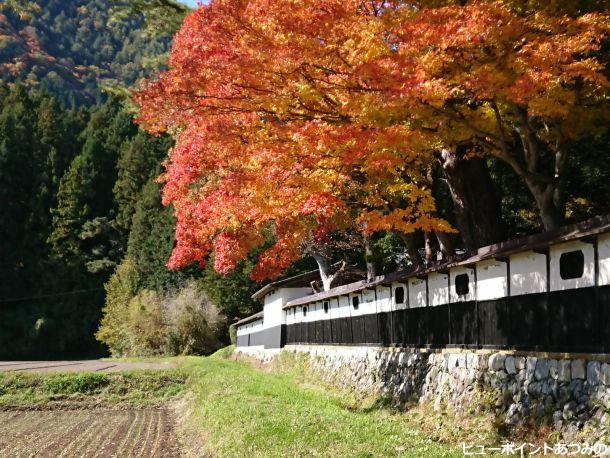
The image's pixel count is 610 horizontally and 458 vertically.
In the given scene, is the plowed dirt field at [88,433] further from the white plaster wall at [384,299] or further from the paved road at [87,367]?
the paved road at [87,367]

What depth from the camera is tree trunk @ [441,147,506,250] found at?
44.0ft

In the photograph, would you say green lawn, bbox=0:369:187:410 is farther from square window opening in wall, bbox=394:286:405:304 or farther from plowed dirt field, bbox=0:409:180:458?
square window opening in wall, bbox=394:286:405:304

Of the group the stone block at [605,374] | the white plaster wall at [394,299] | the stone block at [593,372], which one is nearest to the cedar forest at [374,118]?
the white plaster wall at [394,299]

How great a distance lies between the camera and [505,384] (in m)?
9.91

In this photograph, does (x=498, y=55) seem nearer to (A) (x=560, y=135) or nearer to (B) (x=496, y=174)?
(A) (x=560, y=135)

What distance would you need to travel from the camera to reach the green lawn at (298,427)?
8551 millimetres

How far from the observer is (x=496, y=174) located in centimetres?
1770

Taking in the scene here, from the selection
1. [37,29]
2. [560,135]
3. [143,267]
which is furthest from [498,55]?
[37,29]

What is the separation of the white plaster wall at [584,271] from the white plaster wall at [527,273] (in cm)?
24

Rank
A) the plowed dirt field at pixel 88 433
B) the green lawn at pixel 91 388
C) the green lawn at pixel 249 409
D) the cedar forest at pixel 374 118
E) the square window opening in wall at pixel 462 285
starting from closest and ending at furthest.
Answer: the green lawn at pixel 249 409 → the cedar forest at pixel 374 118 → the square window opening in wall at pixel 462 285 → the plowed dirt field at pixel 88 433 → the green lawn at pixel 91 388

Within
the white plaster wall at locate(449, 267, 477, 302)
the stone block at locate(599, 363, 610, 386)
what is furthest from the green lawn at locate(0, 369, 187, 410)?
the stone block at locate(599, 363, 610, 386)

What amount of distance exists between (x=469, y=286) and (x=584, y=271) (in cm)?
349

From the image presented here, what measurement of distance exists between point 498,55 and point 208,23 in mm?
6738

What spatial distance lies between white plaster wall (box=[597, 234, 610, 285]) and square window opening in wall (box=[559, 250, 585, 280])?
0.40 meters
